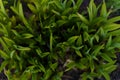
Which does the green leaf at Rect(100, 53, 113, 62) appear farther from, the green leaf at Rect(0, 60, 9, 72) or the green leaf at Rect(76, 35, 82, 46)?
the green leaf at Rect(0, 60, 9, 72)

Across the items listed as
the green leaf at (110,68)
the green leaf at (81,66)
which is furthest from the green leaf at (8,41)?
the green leaf at (110,68)

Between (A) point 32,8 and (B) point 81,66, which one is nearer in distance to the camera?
(B) point 81,66

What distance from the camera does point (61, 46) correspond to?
8.40 feet

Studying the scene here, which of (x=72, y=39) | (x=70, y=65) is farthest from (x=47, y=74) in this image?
(x=72, y=39)

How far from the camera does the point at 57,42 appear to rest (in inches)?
104

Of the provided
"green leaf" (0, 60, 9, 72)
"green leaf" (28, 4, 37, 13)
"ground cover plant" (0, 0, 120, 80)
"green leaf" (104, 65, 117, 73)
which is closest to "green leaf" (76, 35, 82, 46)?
"ground cover plant" (0, 0, 120, 80)

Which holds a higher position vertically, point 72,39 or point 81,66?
point 72,39

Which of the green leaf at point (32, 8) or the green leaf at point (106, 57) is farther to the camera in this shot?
the green leaf at point (32, 8)

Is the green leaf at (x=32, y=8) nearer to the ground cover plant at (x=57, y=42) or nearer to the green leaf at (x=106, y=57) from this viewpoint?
the ground cover plant at (x=57, y=42)

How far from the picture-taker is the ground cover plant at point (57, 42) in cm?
253

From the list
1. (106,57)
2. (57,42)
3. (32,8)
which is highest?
(32,8)

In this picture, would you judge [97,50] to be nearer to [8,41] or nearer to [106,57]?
[106,57]

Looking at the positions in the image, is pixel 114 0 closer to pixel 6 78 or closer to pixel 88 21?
pixel 88 21

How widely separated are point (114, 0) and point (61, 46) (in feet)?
2.47
